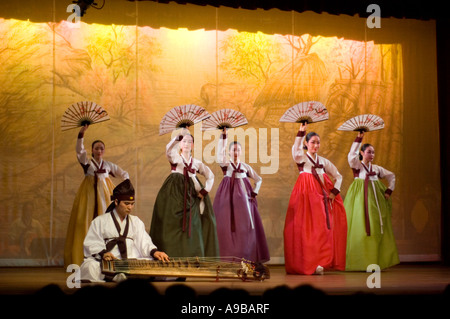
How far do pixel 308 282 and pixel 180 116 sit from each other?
6.65ft

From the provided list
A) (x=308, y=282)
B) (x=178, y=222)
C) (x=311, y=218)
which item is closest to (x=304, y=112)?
(x=311, y=218)

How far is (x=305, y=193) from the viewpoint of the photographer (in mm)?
6656

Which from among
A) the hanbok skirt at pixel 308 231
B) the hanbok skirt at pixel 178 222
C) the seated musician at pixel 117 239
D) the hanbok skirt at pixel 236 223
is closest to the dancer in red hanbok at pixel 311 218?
the hanbok skirt at pixel 308 231

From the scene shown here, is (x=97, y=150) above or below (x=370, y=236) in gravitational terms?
above

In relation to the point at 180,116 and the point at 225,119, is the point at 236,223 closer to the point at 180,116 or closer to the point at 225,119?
the point at 225,119

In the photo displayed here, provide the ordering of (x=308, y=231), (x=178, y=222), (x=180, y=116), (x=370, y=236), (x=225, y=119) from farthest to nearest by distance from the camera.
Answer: (x=370, y=236) < (x=225, y=119) < (x=308, y=231) < (x=180, y=116) < (x=178, y=222)

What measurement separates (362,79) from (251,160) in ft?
6.15

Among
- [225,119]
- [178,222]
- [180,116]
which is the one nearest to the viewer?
[178,222]

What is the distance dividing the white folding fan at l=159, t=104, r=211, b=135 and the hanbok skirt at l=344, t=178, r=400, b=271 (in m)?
1.95

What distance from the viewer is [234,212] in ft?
22.2

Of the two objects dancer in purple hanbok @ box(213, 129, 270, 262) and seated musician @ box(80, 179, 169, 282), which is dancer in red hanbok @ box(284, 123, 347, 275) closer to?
dancer in purple hanbok @ box(213, 129, 270, 262)
